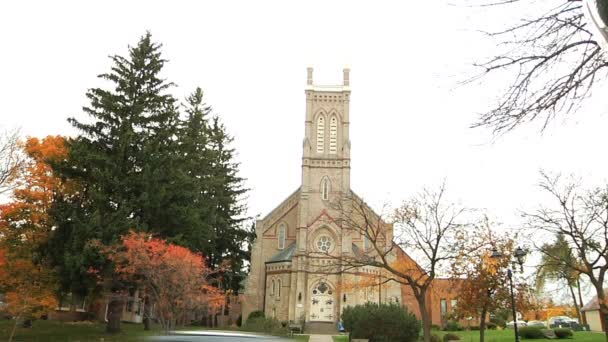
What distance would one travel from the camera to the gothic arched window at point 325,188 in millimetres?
46269

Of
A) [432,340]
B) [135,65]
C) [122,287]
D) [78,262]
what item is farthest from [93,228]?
[432,340]

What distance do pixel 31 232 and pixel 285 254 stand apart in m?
22.3

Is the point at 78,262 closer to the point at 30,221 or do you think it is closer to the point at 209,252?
the point at 30,221

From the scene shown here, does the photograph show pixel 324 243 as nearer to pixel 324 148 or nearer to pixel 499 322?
pixel 324 148

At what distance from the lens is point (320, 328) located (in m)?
38.7

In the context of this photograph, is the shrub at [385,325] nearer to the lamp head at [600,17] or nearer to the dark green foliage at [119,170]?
the dark green foliage at [119,170]

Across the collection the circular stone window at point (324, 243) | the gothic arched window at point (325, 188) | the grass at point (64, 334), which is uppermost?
the gothic arched window at point (325, 188)

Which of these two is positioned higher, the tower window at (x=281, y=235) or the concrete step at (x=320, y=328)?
the tower window at (x=281, y=235)

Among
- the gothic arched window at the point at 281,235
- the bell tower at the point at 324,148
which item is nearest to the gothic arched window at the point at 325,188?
the bell tower at the point at 324,148

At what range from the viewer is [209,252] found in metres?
38.2

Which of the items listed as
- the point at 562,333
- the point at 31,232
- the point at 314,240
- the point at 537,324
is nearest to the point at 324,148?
the point at 314,240

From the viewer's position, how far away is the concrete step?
38188 millimetres

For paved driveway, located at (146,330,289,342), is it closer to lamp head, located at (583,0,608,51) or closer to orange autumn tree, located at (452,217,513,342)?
lamp head, located at (583,0,608,51)

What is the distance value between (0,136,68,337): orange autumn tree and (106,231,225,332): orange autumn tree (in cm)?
416
